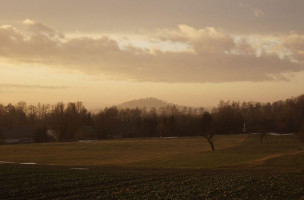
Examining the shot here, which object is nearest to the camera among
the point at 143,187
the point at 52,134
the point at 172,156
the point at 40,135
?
the point at 143,187

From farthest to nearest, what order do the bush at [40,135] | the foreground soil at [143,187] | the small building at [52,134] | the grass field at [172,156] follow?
the small building at [52,134], the bush at [40,135], the grass field at [172,156], the foreground soil at [143,187]

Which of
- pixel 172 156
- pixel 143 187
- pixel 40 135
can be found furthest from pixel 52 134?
pixel 143 187

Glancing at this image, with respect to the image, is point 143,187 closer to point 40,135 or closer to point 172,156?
point 172,156

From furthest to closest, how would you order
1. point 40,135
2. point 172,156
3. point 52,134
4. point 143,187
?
point 52,134
point 40,135
point 172,156
point 143,187

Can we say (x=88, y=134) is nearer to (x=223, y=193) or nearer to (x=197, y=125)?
(x=197, y=125)

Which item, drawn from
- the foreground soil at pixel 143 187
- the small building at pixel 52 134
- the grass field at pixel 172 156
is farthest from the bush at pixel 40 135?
the foreground soil at pixel 143 187

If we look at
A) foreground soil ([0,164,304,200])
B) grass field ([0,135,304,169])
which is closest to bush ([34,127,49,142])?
grass field ([0,135,304,169])

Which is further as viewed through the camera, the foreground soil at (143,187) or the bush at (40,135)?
the bush at (40,135)

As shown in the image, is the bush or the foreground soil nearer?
the foreground soil

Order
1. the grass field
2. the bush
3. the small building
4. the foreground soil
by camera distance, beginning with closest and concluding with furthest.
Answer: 1. the foreground soil
2. the grass field
3. the bush
4. the small building

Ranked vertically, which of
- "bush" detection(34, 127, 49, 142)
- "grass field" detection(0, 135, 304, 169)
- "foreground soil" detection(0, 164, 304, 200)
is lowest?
"grass field" detection(0, 135, 304, 169)

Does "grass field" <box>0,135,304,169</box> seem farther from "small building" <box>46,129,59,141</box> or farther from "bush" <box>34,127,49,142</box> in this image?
"small building" <box>46,129,59,141</box>

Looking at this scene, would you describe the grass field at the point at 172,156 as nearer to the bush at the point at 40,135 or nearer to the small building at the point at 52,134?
the bush at the point at 40,135

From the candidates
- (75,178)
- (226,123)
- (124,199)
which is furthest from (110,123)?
(124,199)
